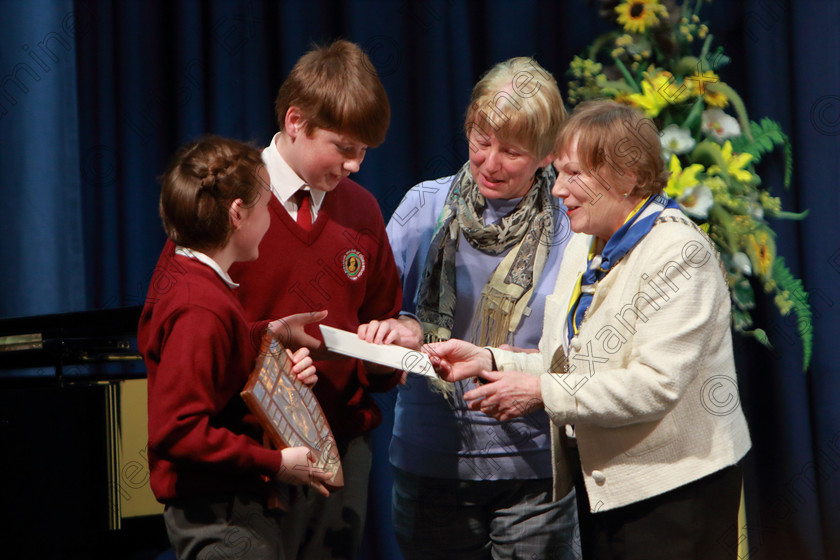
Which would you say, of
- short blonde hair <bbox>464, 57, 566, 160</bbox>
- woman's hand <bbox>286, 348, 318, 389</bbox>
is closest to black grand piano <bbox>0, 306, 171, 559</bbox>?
woman's hand <bbox>286, 348, 318, 389</bbox>

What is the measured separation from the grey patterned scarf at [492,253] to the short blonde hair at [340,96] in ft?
1.31

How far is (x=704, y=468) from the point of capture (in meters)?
1.48

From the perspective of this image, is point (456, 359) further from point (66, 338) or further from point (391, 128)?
point (391, 128)

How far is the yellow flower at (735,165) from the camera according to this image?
256 cm

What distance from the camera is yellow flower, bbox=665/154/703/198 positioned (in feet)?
8.18

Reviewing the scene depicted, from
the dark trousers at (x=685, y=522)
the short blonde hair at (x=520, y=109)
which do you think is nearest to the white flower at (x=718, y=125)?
the short blonde hair at (x=520, y=109)

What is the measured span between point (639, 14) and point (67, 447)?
7.32 feet

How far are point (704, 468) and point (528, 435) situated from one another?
509 mm

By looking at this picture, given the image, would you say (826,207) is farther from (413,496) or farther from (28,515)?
(28,515)

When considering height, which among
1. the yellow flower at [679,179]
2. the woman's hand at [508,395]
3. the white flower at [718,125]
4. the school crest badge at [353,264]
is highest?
the white flower at [718,125]

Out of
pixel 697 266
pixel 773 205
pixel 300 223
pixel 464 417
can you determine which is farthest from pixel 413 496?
pixel 773 205

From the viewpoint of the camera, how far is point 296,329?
61.5 inches

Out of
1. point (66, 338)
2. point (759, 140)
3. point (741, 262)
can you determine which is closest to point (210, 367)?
point (66, 338)

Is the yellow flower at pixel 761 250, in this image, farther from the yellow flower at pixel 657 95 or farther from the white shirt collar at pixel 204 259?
the white shirt collar at pixel 204 259
